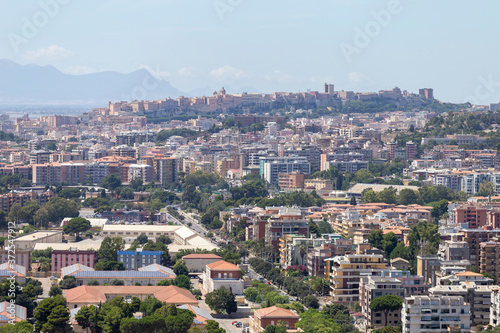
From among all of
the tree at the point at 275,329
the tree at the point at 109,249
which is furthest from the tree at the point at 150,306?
the tree at the point at 109,249

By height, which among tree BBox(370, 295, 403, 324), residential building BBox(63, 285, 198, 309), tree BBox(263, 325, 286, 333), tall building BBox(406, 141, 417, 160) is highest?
tall building BBox(406, 141, 417, 160)

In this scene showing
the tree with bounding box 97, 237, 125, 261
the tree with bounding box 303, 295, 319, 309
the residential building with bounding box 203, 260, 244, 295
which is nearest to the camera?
the tree with bounding box 303, 295, 319, 309

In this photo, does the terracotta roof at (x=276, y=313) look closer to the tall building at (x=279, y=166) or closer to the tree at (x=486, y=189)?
the tree at (x=486, y=189)

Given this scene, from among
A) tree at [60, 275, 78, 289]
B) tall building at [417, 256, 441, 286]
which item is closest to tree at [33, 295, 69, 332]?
tree at [60, 275, 78, 289]

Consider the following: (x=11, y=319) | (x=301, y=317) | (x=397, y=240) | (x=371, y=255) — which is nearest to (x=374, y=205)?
(x=397, y=240)

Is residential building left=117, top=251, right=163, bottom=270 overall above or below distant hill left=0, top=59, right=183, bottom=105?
below

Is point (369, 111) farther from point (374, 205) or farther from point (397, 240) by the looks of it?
point (397, 240)

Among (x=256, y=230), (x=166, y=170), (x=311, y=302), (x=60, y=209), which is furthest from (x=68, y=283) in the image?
(x=166, y=170)

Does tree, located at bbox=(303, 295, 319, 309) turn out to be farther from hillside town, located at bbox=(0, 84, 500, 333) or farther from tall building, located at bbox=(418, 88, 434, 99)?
tall building, located at bbox=(418, 88, 434, 99)
